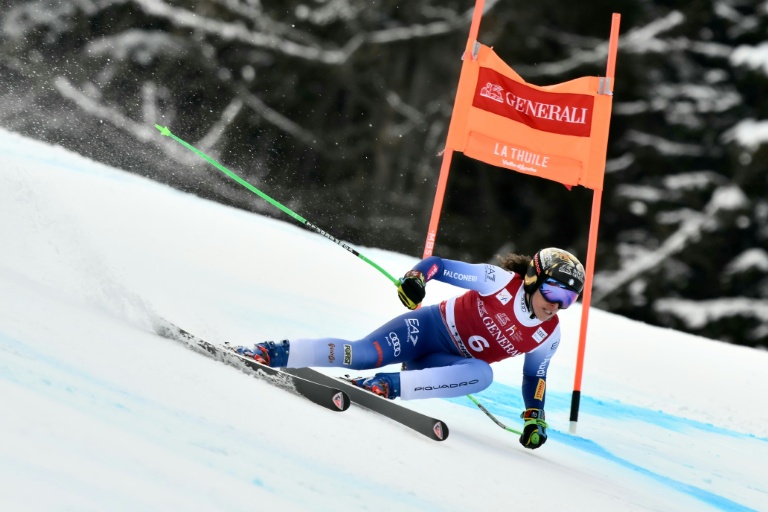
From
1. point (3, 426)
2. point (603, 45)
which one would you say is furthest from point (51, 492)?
point (603, 45)

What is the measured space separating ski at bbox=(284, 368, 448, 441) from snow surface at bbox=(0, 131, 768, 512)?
0.04 metres

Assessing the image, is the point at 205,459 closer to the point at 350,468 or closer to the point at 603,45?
the point at 350,468

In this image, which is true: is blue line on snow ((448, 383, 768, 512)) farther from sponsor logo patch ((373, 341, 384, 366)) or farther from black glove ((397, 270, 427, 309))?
black glove ((397, 270, 427, 309))

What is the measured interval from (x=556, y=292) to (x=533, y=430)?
49 cm

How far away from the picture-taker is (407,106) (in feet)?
52.2

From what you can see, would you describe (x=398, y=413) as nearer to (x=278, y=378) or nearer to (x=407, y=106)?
(x=278, y=378)

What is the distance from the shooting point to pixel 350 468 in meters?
2.32

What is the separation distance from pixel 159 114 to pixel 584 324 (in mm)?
12265

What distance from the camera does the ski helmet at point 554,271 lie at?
3.34 metres

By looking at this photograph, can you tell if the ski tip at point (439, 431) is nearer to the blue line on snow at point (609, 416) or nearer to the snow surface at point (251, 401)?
the snow surface at point (251, 401)

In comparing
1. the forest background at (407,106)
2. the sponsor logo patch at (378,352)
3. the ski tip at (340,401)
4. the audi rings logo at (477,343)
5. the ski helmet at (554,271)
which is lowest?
the ski tip at (340,401)

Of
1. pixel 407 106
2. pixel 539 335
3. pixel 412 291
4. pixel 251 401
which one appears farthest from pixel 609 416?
pixel 407 106

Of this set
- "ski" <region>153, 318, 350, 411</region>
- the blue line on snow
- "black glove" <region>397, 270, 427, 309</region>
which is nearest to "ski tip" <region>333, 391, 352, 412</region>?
"ski" <region>153, 318, 350, 411</region>

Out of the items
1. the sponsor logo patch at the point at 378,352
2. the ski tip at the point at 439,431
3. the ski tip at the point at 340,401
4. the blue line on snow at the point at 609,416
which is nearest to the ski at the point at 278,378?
the ski tip at the point at 340,401
